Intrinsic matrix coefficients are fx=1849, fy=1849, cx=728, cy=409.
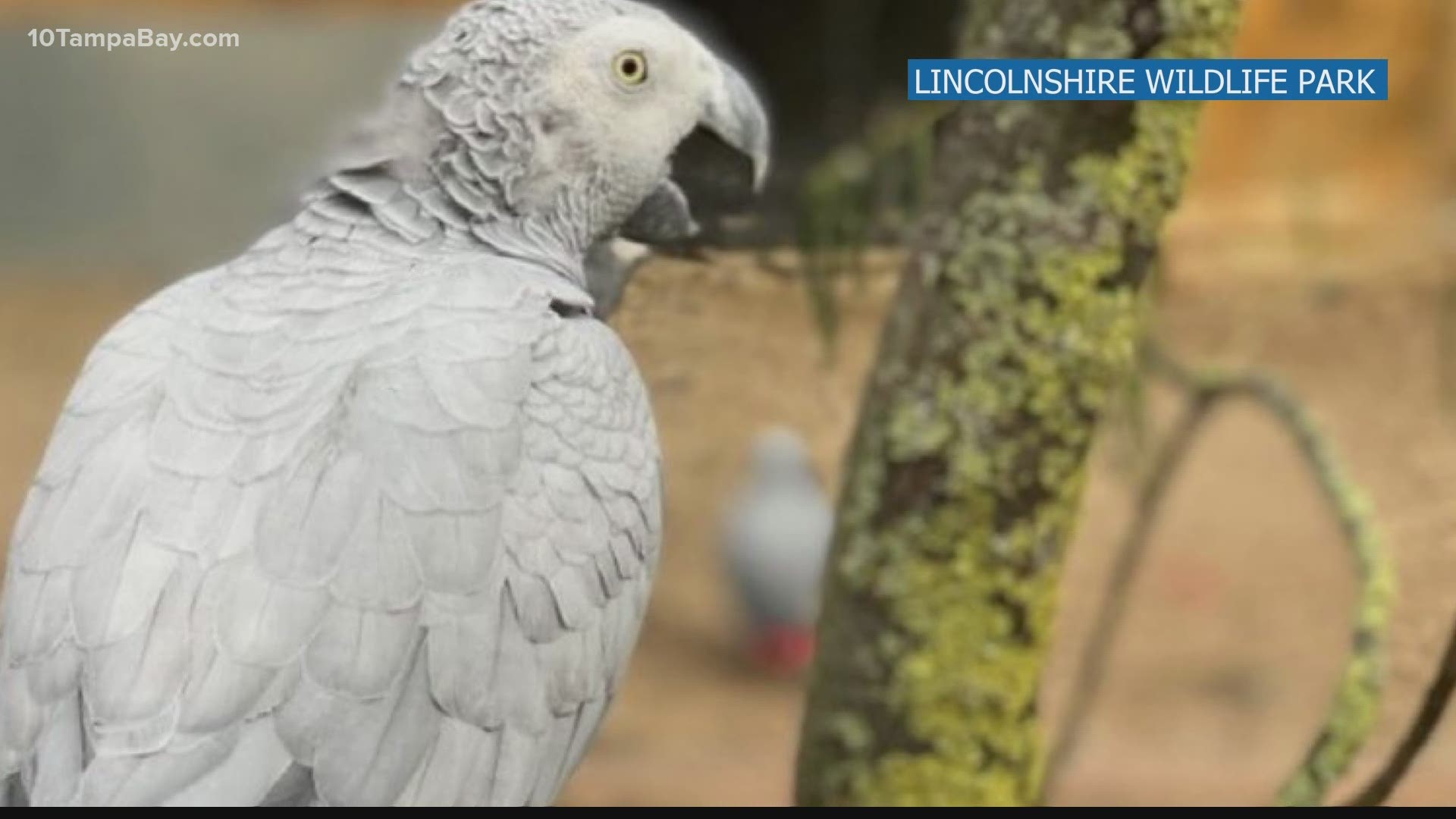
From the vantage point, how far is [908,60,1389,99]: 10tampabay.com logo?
846 millimetres

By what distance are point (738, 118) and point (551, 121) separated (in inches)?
3.4

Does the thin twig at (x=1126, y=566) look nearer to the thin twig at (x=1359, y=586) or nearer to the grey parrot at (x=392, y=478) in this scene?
the thin twig at (x=1359, y=586)

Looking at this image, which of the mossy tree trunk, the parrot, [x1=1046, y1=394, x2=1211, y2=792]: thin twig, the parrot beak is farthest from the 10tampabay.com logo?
the parrot

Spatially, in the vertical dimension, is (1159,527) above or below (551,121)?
below

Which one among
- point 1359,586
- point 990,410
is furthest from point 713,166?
point 1359,586

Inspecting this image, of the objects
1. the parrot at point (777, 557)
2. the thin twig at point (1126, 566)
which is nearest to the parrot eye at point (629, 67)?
the thin twig at point (1126, 566)

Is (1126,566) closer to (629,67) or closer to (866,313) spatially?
(866,313)

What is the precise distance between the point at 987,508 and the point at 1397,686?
13.8 inches

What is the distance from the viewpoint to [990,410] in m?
0.89

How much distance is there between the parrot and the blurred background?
0.05m

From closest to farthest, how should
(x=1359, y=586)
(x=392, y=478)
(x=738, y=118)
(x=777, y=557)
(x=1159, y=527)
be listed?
(x=392, y=478)
(x=738, y=118)
(x=1359, y=586)
(x=777, y=557)
(x=1159, y=527)

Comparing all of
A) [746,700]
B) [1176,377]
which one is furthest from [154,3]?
[746,700]

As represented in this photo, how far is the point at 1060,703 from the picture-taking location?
222 cm

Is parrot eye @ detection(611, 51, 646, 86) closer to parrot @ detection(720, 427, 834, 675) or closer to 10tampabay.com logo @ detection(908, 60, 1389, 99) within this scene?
10tampabay.com logo @ detection(908, 60, 1389, 99)
